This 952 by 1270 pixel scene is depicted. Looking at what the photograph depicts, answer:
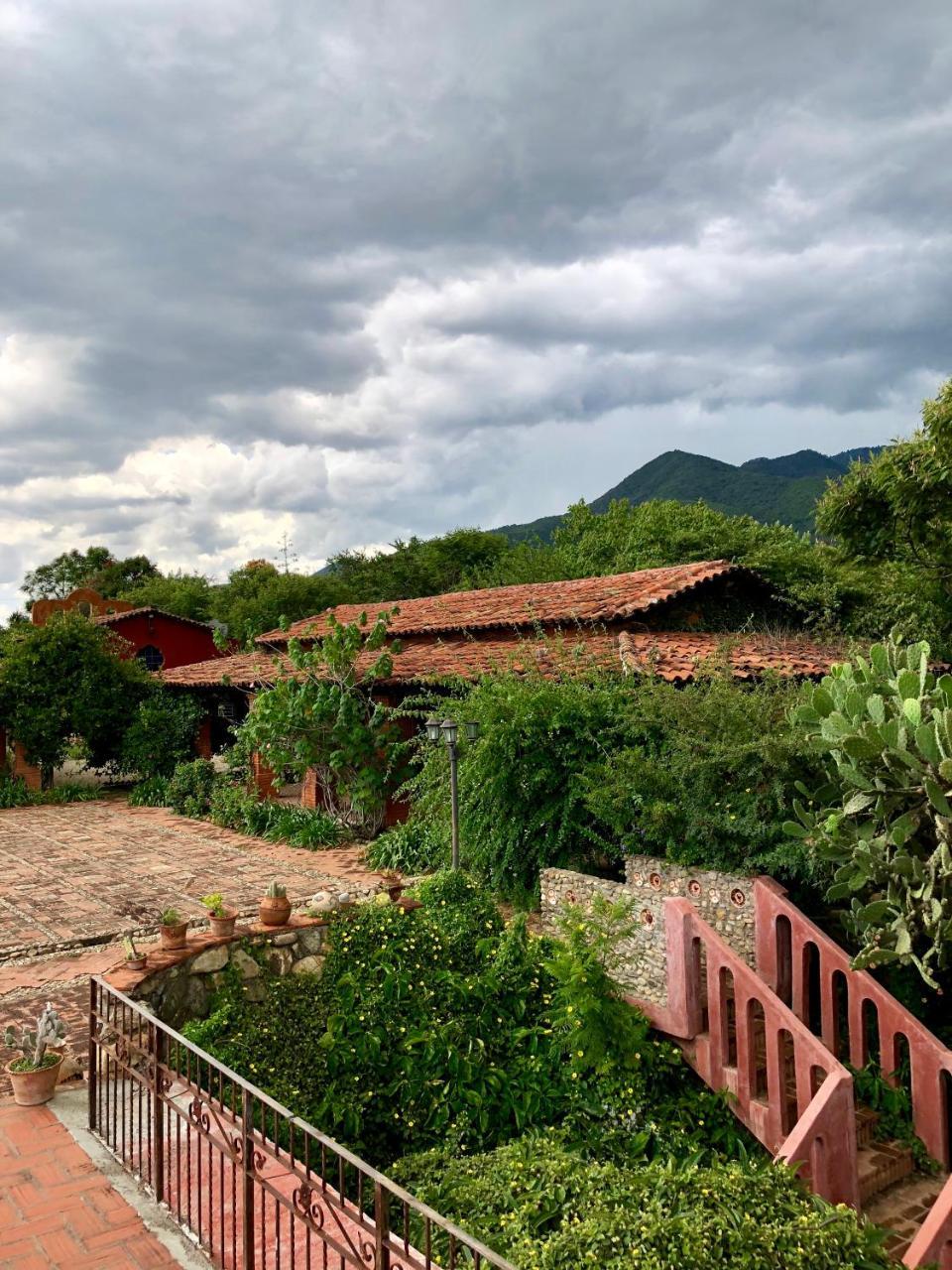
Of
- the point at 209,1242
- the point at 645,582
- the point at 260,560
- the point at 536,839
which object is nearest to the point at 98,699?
the point at 645,582

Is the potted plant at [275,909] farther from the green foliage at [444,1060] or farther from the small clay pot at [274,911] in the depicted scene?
the green foliage at [444,1060]

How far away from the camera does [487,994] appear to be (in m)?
7.42

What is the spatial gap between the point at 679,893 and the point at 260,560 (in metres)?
54.6

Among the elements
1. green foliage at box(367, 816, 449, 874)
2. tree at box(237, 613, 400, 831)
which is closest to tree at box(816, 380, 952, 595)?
tree at box(237, 613, 400, 831)

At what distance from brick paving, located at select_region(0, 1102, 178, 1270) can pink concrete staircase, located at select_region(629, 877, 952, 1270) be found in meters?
3.67

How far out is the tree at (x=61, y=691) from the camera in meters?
20.1

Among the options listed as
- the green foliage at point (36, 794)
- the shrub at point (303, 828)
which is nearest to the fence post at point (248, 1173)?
the shrub at point (303, 828)

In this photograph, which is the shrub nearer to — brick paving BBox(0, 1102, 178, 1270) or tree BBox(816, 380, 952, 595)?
brick paving BBox(0, 1102, 178, 1270)

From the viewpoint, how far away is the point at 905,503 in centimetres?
1557

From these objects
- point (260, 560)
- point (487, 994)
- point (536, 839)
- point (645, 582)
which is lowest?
point (487, 994)

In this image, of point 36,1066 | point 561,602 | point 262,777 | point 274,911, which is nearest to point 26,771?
point 262,777

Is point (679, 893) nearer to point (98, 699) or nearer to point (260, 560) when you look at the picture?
point (98, 699)

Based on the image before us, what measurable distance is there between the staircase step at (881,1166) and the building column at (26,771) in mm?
19191

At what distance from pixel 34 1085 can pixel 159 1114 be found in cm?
158
